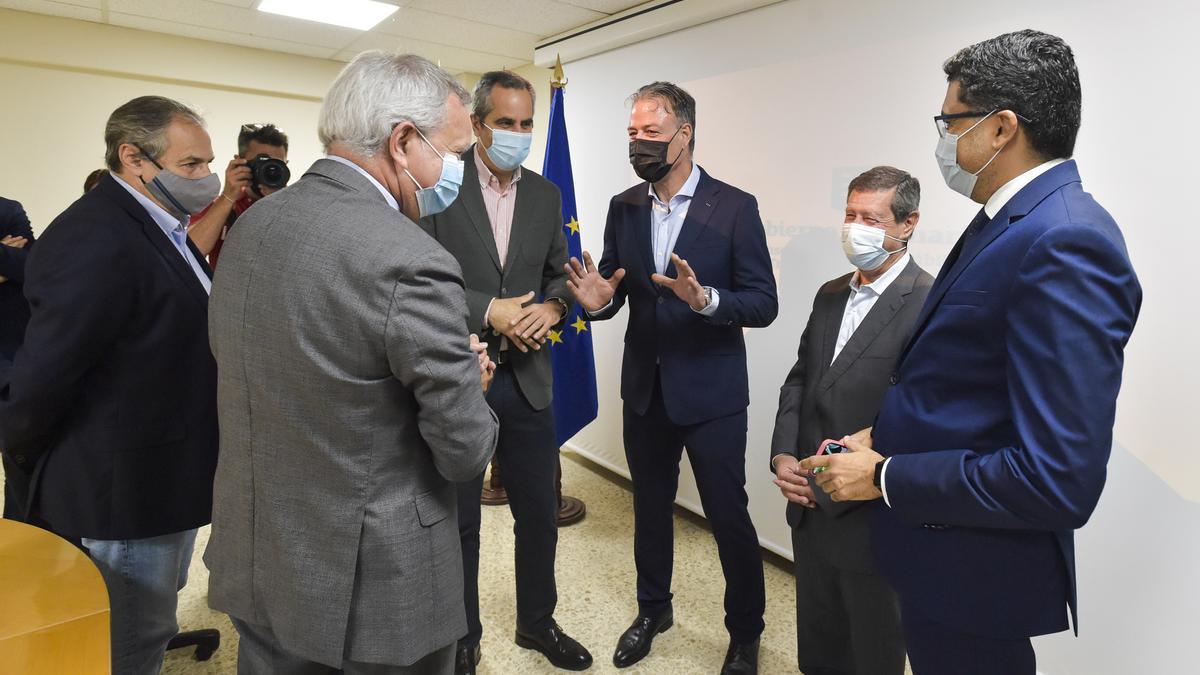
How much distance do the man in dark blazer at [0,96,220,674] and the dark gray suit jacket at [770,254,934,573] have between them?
4.99 feet

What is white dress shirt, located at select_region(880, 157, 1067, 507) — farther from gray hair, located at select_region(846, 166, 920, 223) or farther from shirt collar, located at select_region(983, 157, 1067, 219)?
gray hair, located at select_region(846, 166, 920, 223)

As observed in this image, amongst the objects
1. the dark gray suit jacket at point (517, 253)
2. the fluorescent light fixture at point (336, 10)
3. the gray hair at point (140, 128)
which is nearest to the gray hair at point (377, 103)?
the gray hair at point (140, 128)

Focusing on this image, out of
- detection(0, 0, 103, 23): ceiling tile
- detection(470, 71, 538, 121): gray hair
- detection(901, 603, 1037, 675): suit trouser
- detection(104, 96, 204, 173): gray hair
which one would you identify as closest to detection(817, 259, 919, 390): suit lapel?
detection(901, 603, 1037, 675): suit trouser

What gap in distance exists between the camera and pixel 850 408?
67.8 inches

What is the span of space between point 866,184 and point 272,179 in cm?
188

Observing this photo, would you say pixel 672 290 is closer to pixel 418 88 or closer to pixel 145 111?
pixel 418 88

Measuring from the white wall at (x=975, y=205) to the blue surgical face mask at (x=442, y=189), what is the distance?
5.89ft

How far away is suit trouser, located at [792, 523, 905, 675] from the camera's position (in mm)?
1658

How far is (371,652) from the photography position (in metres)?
1.15

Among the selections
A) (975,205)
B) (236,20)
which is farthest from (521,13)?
(975,205)

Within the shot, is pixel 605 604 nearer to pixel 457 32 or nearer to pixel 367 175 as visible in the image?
pixel 367 175

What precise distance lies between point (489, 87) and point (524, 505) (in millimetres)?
1363

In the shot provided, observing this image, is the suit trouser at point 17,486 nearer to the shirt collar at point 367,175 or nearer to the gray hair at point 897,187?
the shirt collar at point 367,175

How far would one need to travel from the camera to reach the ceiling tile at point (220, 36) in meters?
4.55
